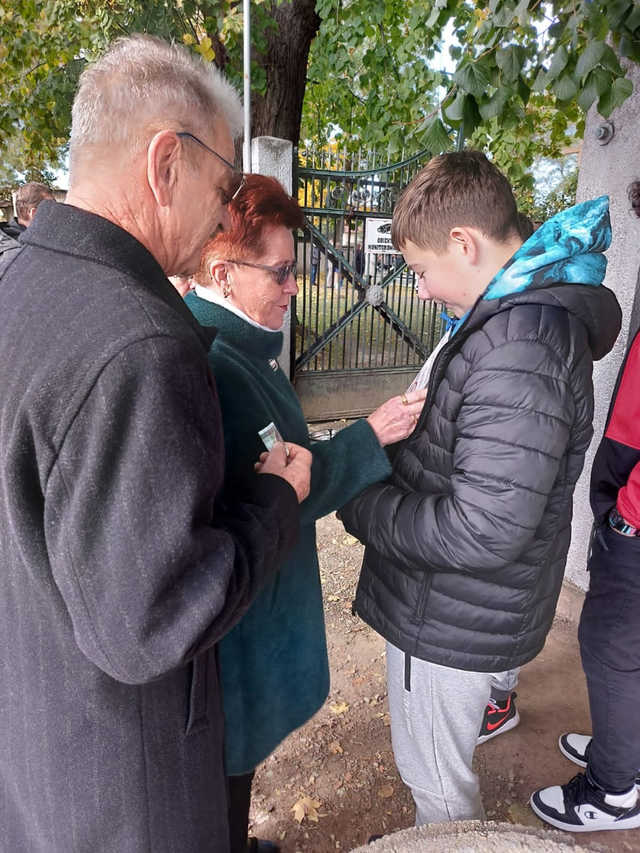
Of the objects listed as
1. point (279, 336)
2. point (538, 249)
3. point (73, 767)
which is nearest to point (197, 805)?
point (73, 767)

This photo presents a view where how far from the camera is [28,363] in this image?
33.6 inches

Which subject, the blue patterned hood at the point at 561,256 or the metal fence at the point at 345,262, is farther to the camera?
the metal fence at the point at 345,262

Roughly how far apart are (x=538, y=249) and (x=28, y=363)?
44.8 inches

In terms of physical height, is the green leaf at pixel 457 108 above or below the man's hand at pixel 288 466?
above

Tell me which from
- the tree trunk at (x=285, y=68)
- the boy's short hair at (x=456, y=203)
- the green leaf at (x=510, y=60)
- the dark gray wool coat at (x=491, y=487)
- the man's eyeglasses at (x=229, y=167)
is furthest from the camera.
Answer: the tree trunk at (x=285, y=68)

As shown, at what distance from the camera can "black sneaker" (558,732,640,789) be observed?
8.07 feet

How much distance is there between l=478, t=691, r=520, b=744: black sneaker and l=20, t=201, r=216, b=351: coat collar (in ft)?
7.49

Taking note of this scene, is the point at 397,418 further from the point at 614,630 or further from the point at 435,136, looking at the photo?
the point at 435,136

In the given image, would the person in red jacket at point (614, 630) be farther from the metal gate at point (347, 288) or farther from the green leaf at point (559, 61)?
the metal gate at point (347, 288)

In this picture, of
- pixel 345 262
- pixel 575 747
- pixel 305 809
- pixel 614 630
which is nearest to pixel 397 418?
pixel 614 630

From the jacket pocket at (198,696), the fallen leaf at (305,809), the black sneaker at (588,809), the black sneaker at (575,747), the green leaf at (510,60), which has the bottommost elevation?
the fallen leaf at (305,809)

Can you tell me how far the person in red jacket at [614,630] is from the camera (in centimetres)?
189

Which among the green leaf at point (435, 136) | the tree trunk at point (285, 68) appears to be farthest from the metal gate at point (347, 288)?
the green leaf at point (435, 136)

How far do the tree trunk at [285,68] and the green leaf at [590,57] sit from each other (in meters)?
5.33
